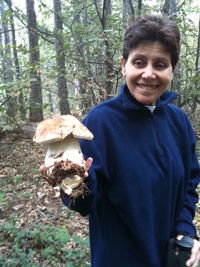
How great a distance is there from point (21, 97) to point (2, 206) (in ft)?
12.0

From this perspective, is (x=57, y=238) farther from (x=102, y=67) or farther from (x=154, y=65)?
(x=102, y=67)

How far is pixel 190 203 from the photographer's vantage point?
1.83 meters

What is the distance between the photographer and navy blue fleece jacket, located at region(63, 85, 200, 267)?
4.89 ft

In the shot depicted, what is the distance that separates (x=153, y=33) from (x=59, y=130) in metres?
0.83

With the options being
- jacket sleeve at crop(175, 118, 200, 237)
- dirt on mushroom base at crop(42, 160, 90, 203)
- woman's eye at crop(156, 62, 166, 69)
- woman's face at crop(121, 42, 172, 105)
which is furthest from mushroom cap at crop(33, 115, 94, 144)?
jacket sleeve at crop(175, 118, 200, 237)

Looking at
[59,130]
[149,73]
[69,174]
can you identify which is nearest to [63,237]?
[69,174]

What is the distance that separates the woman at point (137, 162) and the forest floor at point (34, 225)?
1504mm

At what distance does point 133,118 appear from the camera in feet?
5.20

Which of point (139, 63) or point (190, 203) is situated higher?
point (139, 63)

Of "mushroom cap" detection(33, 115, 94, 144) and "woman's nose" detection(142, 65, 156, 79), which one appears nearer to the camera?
"mushroom cap" detection(33, 115, 94, 144)

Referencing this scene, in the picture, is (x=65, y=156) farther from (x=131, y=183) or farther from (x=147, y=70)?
(x=147, y=70)

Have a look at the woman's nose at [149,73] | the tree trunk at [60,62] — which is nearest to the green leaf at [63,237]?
the woman's nose at [149,73]

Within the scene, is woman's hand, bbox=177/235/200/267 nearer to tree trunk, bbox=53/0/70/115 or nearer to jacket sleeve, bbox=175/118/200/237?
jacket sleeve, bbox=175/118/200/237

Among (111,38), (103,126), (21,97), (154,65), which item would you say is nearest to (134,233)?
(103,126)
